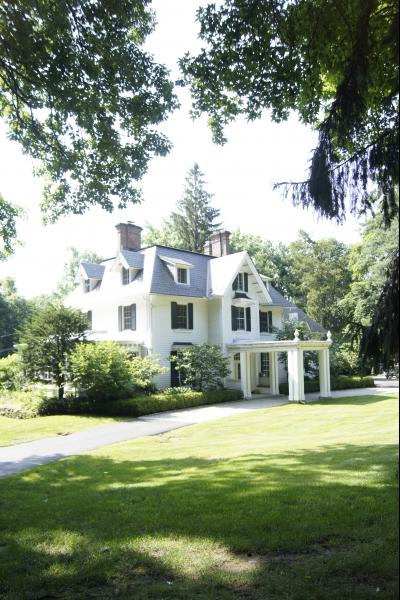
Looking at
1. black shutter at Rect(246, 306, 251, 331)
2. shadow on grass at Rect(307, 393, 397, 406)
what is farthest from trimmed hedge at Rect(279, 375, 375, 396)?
black shutter at Rect(246, 306, 251, 331)

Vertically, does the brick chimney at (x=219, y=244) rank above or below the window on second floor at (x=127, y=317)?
above

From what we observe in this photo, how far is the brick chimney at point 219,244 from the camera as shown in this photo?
3369 cm

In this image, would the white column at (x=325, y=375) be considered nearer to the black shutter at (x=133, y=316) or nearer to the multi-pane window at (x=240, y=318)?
the multi-pane window at (x=240, y=318)

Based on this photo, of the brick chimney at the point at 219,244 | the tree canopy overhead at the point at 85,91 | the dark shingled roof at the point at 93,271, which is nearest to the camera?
the tree canopy overhead at the point at 85,91

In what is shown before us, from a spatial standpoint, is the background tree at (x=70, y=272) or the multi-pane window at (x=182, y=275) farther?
the background tree at (x=70, y=272)

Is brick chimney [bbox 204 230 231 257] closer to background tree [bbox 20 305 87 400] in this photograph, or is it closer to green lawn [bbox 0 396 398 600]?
background tree [bbox 20 305 87 400]

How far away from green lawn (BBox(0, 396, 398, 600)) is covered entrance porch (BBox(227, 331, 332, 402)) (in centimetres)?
1398

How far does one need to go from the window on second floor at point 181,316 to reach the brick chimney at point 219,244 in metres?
7.25

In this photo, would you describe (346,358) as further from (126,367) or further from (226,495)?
(226,495)

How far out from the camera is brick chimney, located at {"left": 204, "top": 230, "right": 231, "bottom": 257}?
1326 inches

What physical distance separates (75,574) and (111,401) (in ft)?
56.5

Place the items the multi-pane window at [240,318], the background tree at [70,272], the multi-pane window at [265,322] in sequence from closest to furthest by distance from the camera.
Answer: the multi-pane window at [240,318]
the multi-pane window at [265,322]
the background tree at [70,272]

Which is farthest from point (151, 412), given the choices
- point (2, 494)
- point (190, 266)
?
point (2, 494)

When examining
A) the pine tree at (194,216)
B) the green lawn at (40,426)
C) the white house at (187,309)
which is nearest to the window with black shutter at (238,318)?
the white house at (187,309)
